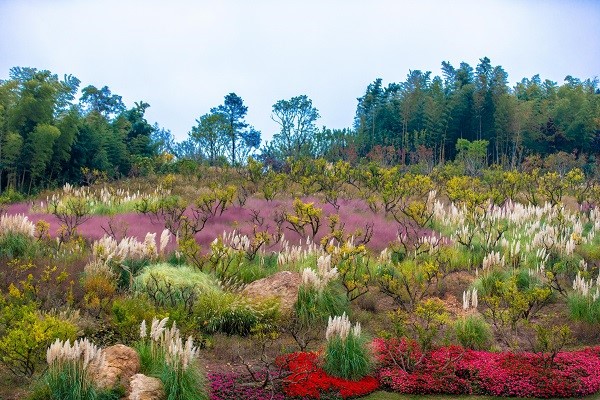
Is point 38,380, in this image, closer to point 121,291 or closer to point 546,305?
point 121,291

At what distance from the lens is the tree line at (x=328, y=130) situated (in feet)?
93.0

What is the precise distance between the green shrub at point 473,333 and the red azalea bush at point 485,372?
0.57m

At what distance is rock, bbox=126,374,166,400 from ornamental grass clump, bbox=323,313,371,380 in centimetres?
249

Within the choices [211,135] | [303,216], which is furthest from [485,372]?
[211,135]

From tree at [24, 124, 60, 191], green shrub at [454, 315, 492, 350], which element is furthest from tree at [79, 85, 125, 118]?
green shrub at [454, 315, 492, 350]

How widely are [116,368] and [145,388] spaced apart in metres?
0.62

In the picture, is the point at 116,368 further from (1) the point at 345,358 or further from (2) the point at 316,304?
(2) the point at 316,304

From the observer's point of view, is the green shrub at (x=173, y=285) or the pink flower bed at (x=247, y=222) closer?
the green shrub at (x=173, y=285)

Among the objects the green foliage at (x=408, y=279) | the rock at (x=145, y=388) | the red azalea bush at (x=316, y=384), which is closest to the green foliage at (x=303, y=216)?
the green foliage at (x=408, y=279)

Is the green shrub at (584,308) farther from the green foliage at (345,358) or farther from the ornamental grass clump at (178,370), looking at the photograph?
the ornamental grass clump at (178,370)

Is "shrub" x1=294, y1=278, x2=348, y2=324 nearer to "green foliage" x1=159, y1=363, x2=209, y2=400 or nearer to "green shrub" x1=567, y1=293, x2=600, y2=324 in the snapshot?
"green foliage" x1=159, y1=363, x2=209, y2=400

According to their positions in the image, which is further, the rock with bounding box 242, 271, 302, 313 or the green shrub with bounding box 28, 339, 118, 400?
the rock with bounding box 242, 271, 302, 313

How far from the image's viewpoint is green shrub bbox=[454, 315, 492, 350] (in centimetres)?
1003

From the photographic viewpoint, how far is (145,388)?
7.02 meters
